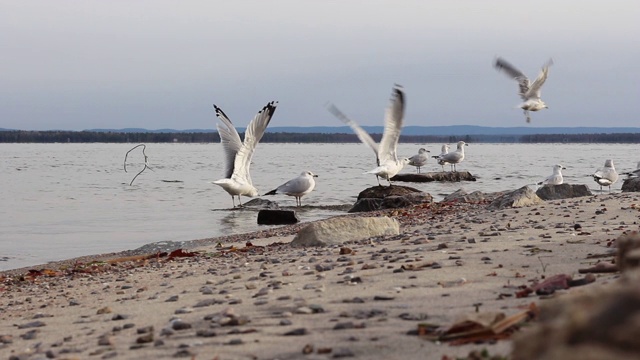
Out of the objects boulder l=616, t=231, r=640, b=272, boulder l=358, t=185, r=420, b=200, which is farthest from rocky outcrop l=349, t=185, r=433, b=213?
boulder l=616, t=231, r=640, b=272

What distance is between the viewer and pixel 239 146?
70.2ft

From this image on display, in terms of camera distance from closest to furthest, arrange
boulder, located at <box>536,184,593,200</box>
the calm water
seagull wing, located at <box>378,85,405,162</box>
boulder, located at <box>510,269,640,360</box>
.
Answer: boulder, located at <box>510,269,640,360</box>, the calm water, boulder, located at <box>536,184,593,200</box>, seagull wing, located at <box>378,85,405,162</box>

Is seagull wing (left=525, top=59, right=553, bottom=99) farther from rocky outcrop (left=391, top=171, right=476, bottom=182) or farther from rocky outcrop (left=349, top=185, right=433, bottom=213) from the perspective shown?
rocky outcrop (left=391, top=171, right=476, bottom=182)

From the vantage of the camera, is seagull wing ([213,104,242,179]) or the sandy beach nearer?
the sandy beach

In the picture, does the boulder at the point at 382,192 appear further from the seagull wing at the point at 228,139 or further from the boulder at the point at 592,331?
the boulder at the point at 592,331

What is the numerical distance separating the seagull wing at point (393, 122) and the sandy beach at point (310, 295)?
28.7 ft

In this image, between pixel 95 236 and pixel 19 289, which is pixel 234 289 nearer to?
pixel 19 289

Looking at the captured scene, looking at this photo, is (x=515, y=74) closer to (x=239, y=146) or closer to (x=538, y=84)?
(x=538, y=84)

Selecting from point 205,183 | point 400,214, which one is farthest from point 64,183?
point 400,214

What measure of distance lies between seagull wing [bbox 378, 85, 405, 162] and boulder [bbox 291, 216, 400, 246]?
8722 mm

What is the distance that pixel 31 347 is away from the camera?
5.31 metres

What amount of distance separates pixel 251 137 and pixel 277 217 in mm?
2839

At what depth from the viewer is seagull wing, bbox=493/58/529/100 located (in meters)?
23.6

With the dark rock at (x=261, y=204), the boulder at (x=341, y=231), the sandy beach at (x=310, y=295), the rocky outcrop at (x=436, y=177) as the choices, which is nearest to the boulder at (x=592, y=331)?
the sandy beach at (x=310, y=295)
